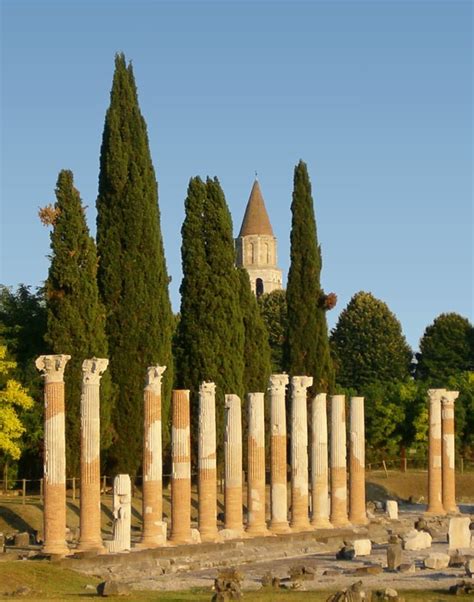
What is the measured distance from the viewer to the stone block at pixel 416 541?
44.8 m

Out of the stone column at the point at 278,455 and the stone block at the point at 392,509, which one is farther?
the stone block at the point at 392,509

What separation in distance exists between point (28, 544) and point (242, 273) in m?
26.2

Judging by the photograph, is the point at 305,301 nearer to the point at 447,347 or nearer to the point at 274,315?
the point at 447,347

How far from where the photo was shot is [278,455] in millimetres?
47312

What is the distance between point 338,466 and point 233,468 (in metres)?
7.51

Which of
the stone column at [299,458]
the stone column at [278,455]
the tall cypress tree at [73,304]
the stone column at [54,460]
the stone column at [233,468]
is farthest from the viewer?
the tall cypress tree at [73,304]

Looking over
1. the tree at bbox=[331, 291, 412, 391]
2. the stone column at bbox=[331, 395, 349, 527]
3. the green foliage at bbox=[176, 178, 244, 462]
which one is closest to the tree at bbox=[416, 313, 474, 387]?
the tree at bbox=[331, 291, 412, 391]

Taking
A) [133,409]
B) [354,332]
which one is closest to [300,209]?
Answer: [133,409]

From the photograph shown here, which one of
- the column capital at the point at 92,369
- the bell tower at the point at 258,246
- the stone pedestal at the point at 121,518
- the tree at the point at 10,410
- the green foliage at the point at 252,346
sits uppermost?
the bell tower at the point at 258,246

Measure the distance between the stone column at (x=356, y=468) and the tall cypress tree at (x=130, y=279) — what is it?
7430mm

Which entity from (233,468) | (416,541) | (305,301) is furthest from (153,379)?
(305,301)

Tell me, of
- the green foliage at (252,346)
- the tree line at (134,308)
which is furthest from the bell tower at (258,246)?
the green foliage at (252,346)

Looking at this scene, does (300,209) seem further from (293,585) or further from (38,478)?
(293,585)

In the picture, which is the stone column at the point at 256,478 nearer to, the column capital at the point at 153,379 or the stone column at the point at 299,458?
the stone column at the point at 299,458
